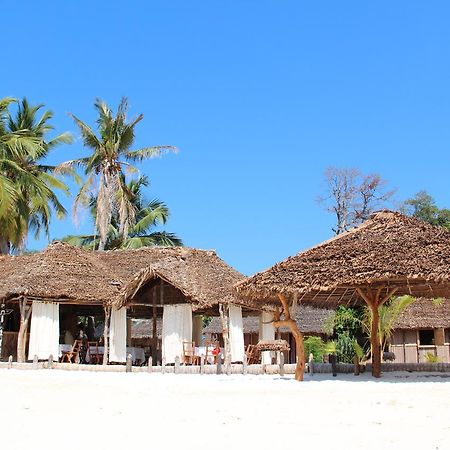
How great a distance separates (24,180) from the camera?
24.4 m

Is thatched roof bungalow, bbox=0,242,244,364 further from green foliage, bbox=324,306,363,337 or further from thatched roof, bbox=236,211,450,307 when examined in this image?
thatched roof, bbox=236,211,450,307

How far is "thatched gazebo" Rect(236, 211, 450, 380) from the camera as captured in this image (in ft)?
40.7

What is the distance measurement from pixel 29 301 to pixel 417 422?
44.3 feet

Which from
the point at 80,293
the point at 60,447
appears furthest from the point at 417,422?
the point at 80,293

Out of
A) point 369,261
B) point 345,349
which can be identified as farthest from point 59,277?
point 369,261

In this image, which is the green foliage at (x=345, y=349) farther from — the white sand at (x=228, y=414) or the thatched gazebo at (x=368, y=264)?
the white sand at (x=228, y=414)

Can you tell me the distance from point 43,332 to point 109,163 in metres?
11.7

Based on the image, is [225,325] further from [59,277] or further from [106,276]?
[59,277]

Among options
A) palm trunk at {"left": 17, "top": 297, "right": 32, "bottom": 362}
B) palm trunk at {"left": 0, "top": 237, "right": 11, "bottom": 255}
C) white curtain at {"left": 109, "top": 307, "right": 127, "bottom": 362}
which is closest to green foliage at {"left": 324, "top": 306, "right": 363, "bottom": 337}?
white curtain at {"left": 109, "top": 307, "right": 127, "bottom": 362}

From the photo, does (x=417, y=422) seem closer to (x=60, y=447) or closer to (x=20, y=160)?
(x=60, y=447)

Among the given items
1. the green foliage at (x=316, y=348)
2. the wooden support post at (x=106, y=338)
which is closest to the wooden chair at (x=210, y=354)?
the wooden support post at (x=106, y=338)

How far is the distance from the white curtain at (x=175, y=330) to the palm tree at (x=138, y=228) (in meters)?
11.0

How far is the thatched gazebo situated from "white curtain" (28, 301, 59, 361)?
7315 millimetres

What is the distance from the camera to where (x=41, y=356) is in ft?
62.3
